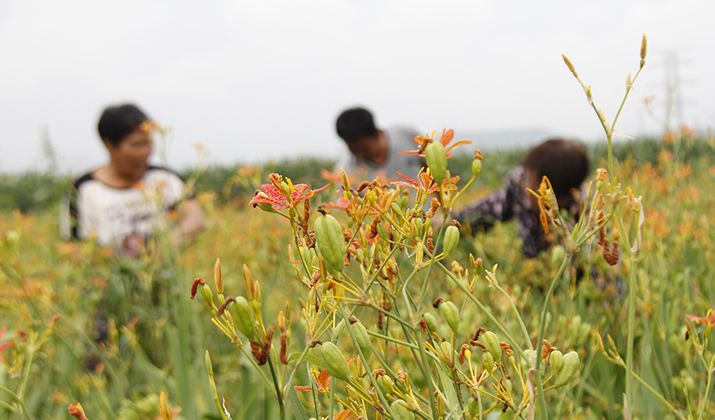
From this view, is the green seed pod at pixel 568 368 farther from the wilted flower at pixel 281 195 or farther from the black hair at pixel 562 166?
the black hair at pixel 562 166

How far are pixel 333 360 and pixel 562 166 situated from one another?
178 centimetres

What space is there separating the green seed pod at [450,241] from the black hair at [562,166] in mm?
1589

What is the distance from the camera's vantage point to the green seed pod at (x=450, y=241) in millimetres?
360

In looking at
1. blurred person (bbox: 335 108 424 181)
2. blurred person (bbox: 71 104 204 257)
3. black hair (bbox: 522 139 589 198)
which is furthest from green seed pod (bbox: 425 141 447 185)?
blurred person (bbox: 335 108 424 181)

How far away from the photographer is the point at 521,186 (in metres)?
2.12

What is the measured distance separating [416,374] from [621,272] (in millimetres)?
507

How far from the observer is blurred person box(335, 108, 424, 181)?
2529 mm

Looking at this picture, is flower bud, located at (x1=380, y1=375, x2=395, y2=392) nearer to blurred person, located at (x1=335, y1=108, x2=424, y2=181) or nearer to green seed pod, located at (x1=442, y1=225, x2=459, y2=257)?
green seed pod, located at (x1=442, y1=225, x2=459, y2=257)

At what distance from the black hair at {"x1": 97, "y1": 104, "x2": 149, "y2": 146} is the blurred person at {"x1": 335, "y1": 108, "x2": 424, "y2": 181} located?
1.06 metres

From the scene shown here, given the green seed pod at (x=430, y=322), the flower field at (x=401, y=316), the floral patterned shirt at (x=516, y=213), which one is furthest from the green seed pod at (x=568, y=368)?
the floral patterned shirt at (x=516, y=213)

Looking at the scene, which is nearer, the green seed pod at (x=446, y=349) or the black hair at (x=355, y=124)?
the green seed pod at (x=446, y=349)

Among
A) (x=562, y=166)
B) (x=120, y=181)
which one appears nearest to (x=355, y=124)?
(x=562, y=166)

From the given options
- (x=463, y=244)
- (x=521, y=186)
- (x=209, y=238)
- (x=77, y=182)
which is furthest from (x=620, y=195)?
(x=209, y=238)

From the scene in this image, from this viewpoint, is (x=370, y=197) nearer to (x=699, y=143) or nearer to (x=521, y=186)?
(x=521, y=186)
